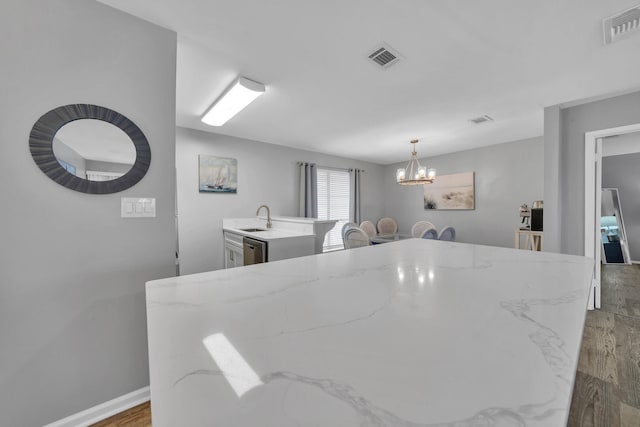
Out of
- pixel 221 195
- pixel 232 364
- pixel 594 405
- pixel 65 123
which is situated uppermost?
pixel 65 123

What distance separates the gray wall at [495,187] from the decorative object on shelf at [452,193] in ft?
0.33

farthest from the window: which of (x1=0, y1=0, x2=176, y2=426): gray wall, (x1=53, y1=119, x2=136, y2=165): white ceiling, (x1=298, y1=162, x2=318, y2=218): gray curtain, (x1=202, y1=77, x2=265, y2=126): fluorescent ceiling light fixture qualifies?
(x1=53, y1=119, x2=136, y2=165): white ceiling

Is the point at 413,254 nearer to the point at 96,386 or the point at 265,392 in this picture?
the point at 265,392

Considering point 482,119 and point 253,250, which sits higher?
point 482,119

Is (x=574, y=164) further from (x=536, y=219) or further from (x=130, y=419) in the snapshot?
(x=130, y=419)

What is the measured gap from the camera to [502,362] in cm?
45

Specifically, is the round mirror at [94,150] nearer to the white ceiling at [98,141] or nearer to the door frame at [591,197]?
the white ceiling at [98,141]

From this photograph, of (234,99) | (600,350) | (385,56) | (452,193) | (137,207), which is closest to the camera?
(137,207)

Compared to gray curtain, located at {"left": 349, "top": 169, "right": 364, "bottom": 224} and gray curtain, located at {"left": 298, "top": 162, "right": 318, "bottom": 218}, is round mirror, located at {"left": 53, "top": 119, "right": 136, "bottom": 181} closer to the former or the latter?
gray curtain, located at {"left": 298, "top": 162, "right": 318, "bottom": 218}

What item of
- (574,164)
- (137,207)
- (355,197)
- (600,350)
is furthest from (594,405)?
(355,197)

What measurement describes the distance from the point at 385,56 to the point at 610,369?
285 centimetres

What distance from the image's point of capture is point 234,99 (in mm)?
2496

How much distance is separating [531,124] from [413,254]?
3.57 metres

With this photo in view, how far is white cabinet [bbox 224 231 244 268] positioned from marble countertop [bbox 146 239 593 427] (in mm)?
2316
